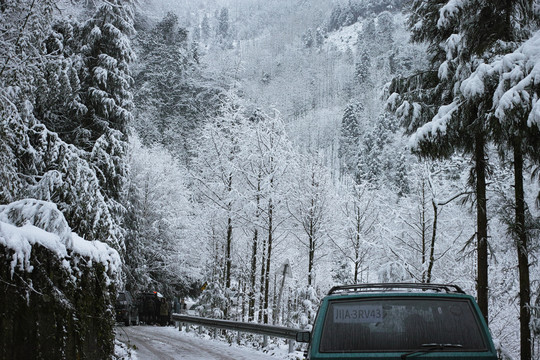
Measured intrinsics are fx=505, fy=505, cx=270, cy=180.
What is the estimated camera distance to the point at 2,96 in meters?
7.34

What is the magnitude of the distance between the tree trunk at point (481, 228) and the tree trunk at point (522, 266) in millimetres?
872

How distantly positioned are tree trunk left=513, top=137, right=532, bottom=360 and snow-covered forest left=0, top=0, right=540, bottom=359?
1.9 inches

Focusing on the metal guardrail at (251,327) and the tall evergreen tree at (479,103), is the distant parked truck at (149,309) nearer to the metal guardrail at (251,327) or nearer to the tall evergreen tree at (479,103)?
the metal guardrail at (251,327)

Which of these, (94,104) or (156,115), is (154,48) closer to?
(156,115)

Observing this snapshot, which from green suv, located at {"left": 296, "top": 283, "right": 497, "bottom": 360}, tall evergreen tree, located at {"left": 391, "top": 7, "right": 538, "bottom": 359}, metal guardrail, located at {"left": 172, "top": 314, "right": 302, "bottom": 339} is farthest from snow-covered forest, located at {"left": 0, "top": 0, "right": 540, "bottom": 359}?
green suv, located at {"left": 296, "top": 283, "right": 497, "bottom": 360}

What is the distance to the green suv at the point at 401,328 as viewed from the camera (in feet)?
13.5

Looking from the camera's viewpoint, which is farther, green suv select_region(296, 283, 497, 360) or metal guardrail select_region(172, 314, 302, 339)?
metal guardrail select_region(172, 314, 302, 339)

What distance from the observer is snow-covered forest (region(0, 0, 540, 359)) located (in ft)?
25.5

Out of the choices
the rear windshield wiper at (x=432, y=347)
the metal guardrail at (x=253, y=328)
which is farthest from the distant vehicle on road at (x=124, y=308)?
the rear windshield wiper at (x=432, y=347)

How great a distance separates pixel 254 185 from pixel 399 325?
1796 cm

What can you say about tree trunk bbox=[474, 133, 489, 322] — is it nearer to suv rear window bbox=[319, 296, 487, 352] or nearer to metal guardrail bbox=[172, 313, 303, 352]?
metal guardrail bbox=[172, 313, 303, 352]

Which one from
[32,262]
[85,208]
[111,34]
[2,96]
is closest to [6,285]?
[32,262]

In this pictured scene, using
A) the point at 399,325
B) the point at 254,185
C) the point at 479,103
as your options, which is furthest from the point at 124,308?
the point at 399,325

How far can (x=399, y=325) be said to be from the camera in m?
4.36
